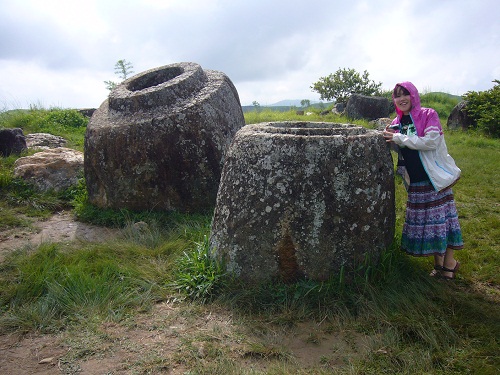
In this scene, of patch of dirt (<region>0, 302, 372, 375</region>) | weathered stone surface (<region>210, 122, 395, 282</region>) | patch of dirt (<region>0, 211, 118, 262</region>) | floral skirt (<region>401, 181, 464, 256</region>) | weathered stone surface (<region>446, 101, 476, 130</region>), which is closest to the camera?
patch of dirt (<region>0, 302, 372, 375</region>)

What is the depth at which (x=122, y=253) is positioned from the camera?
4293 mm

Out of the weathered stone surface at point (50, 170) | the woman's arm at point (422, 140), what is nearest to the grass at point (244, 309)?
the woman's arm at point (422, 140)

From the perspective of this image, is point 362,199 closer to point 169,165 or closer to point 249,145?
point 249,145

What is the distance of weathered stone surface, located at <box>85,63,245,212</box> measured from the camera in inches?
210

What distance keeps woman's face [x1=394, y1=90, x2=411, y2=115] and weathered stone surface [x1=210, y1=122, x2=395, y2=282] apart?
45 cm

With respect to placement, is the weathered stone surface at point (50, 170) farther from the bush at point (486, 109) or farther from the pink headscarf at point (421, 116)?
the bush at point (486, 109)

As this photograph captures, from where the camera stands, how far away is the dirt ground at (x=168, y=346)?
275cm

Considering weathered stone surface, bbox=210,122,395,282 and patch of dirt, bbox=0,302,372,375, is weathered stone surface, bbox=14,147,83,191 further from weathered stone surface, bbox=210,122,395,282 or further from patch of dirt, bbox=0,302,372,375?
weathered stone surface, bbox=210,122,395,282

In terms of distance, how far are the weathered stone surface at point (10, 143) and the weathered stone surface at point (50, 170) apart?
1.23 m

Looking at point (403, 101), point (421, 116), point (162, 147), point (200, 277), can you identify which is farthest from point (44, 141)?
point (421, 116)

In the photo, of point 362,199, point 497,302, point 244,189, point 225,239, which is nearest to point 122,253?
point 225,239

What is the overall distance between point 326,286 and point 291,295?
28 cm

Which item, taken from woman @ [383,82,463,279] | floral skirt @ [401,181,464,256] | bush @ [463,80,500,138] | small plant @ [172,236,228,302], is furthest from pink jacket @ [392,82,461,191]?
bush @ [463,80,500,138]

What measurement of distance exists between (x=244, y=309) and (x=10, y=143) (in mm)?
6931
